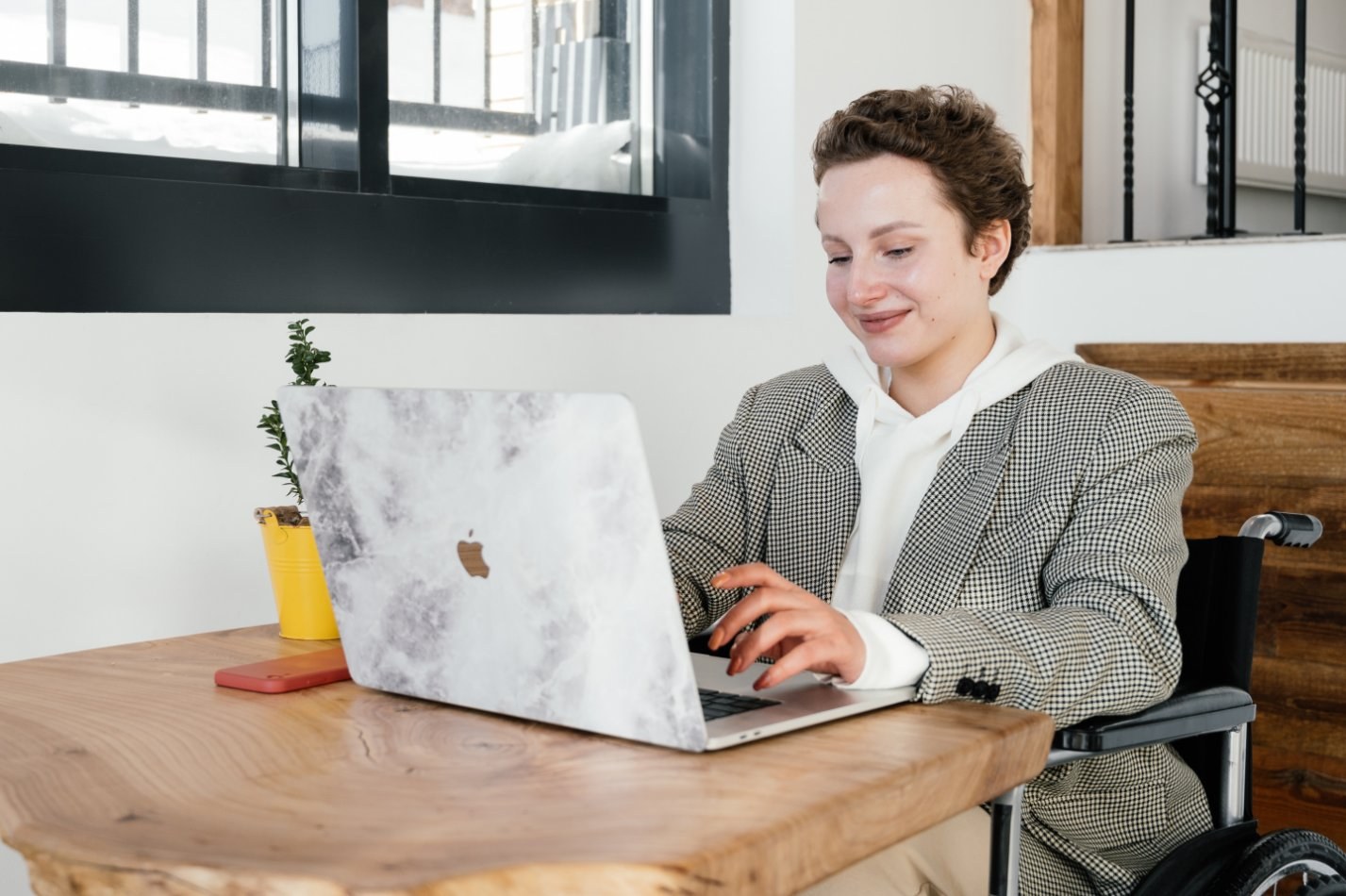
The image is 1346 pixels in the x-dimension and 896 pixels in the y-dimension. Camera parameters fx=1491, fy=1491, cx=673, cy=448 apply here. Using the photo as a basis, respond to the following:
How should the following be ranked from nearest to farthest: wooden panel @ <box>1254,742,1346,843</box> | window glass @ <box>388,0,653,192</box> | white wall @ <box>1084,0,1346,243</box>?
window glass @ <box>388,0,653,192</box> < wooden panel @ <box>1254,742,1346,843</box> < white wall @ <box>1084,0,1346,243</box>

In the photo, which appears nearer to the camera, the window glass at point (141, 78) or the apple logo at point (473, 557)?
the apple logo at point (473, 557)

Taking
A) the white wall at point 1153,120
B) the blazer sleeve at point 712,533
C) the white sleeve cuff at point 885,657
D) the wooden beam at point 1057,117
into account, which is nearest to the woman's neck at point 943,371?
the blazer sleeve at point 712,533

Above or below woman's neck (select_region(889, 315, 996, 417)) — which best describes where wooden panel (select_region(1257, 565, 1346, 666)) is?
below

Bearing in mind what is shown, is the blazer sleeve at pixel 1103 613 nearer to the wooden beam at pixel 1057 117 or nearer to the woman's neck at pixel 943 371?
the woman's neck at pixel 943 371

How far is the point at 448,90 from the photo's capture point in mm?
2242

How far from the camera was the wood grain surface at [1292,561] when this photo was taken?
8.07ft

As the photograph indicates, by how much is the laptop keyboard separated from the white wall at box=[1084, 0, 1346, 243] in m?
2.36

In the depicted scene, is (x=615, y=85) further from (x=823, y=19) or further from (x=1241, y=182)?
(x=1241, y=182)

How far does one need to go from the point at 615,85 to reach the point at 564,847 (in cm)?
187

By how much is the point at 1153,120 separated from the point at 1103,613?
99.4 inches

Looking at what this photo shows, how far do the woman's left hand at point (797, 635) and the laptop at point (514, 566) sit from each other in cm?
3

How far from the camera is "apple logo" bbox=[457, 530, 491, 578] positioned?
1.08 metres

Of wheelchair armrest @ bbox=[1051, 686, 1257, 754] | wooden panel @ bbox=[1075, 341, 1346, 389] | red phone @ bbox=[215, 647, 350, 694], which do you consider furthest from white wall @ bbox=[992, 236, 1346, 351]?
red phone @ bbox=[215, 647, 350, 694]

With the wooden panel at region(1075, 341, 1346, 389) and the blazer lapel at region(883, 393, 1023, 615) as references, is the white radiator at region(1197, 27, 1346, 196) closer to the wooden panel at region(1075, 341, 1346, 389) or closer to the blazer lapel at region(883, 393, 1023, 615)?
the wooden panel at region(1075, 341, 1346, 389)
